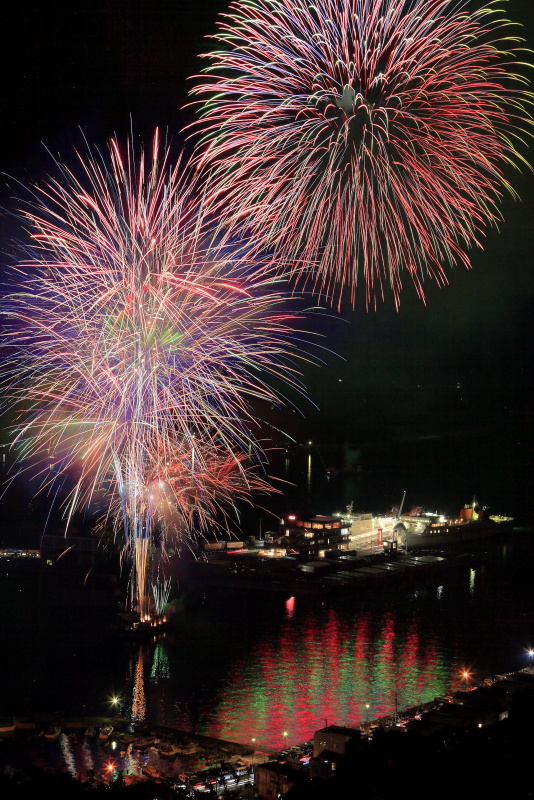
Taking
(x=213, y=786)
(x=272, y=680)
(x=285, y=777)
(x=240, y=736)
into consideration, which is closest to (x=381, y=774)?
(x=285, y=777)


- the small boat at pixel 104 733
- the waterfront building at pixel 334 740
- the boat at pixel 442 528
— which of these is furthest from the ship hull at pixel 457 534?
the waterfront building at pixel 334 740

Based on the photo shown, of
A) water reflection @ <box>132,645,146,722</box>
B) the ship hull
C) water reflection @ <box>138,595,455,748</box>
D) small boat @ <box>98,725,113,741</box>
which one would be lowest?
water reflection @ <box>132,645,146,722</box>

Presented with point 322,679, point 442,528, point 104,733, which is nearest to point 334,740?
point 104,733

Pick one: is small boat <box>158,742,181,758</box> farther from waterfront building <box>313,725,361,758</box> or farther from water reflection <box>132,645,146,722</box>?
waterfront building <box>313,725,361,758</box>

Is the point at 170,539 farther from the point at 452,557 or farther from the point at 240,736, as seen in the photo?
the point at 240,736

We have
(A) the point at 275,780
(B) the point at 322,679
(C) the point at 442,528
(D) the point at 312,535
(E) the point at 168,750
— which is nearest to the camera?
(A) the point at 275,780

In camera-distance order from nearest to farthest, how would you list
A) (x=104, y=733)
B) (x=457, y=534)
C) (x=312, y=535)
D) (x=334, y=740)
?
(x=334, y=740)
(x=104, y=733)
(x=312, y=535)
(x=457, y=534)

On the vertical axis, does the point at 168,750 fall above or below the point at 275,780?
below

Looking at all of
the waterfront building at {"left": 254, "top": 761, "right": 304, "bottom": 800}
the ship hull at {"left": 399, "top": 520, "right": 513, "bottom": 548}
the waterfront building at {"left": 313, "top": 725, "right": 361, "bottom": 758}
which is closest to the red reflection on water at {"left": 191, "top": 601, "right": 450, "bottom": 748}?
the waterfront building at {"left": 313, "top": 725, "right": 361, "bottom": 758}

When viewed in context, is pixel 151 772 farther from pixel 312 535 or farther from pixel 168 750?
pixel 312 535
